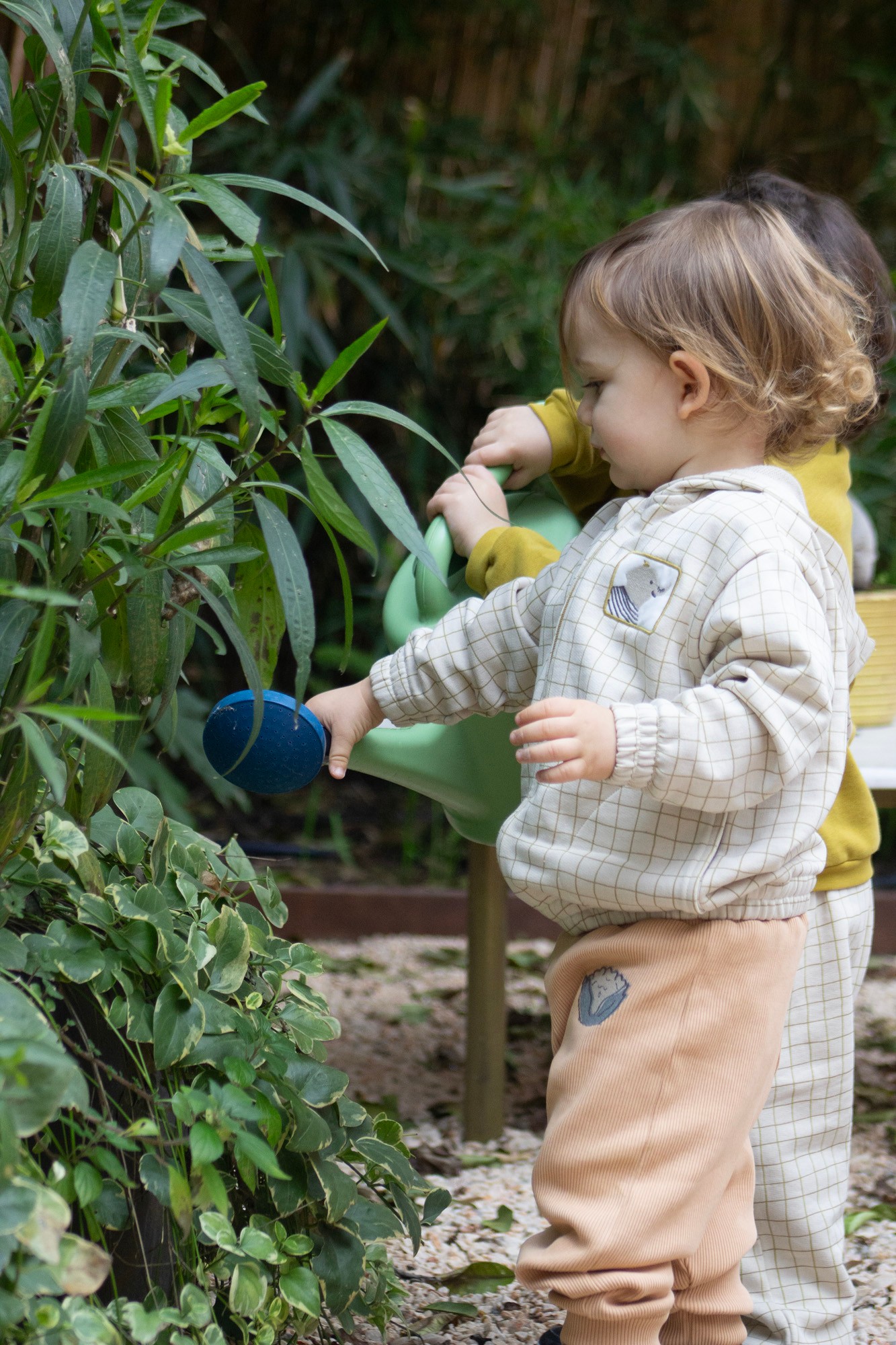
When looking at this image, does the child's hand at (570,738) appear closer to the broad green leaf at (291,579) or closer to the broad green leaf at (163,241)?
the broad green leaf at (291,579)

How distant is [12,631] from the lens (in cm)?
77

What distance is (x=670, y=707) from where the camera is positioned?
3.01ft

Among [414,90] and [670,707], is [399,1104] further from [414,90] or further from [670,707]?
[414,90]

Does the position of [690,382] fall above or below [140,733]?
above

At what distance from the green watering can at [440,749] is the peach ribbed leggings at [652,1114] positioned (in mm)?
290

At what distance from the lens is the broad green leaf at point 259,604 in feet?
3.31

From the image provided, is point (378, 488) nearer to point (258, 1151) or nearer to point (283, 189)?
point (283, 189)

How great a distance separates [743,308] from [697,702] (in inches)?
13.7

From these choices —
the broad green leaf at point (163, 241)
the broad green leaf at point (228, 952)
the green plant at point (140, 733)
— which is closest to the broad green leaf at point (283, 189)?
the green plant at point (140, 733)

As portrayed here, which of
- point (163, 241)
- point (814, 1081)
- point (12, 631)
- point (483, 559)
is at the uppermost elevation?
point (163, 241)

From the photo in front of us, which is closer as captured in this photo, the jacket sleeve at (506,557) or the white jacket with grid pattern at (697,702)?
the white jacket with grid pattern at (697,702)

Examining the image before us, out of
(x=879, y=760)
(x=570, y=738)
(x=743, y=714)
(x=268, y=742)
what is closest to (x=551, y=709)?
(x=570, y=738)

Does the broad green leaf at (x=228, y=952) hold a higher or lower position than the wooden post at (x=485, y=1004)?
higher

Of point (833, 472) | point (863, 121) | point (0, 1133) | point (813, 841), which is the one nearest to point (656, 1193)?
point (813, 841)
